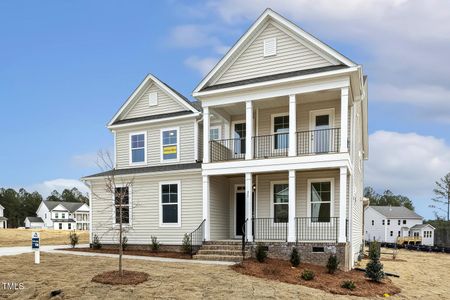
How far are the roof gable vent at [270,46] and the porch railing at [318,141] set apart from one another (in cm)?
353

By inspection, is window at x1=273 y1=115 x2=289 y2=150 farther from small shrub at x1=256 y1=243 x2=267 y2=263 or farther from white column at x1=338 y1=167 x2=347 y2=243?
small shrub at x1=256 y1=243 x2=267 y2=263

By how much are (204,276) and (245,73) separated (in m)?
9.02

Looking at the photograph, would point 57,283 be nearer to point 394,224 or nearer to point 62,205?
point 394,224

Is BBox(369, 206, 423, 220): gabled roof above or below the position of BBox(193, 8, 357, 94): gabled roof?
below

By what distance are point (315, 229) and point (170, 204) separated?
6.89 metres

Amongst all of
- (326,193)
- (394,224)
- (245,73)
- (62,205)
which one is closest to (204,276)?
(326,193)

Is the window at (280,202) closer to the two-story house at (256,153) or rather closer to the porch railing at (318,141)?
the two-story house at (256,153)

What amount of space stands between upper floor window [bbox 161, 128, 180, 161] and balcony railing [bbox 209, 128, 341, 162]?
239 cm

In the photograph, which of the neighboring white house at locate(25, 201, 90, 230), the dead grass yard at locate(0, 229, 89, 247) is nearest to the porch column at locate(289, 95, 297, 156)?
the dead grass yard at locate(0, 229, 89, 247)

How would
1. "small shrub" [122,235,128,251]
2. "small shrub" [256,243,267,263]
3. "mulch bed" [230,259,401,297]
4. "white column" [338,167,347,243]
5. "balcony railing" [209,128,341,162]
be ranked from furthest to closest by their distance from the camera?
Result: "small shrub" [122,235,128,251] → "balcony railing" [209,128,341,162] → "white column" [338,167,347,243] → "small shrub" [256,243,267,263] → "mulch bed" [230,259,401,297]

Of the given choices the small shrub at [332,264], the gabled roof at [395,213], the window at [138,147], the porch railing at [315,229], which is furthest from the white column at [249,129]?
the gabled roof at [395,213]

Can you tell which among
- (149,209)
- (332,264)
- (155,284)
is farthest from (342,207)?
(149,209)

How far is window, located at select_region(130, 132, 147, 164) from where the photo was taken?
2122 cm

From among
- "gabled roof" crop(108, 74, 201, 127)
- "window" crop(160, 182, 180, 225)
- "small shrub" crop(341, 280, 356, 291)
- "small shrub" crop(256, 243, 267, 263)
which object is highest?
"gabled roof" crop(108, 74, 201, 127)
